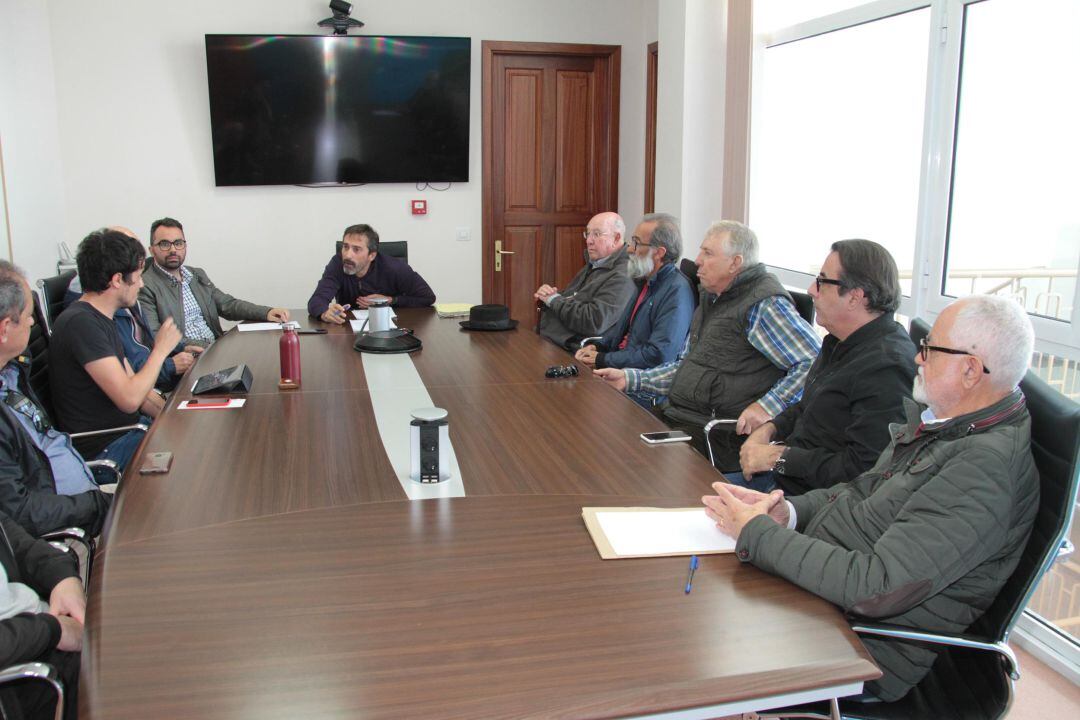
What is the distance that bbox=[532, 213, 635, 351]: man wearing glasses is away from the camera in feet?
14.1

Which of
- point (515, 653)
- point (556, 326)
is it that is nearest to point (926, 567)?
point (515, 653)

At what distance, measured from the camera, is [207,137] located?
595cm

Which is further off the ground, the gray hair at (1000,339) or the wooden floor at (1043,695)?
the gray hair at (1000,339)

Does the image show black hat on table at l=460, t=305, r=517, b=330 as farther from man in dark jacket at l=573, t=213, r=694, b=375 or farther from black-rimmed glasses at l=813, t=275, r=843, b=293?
black-rimmed glasses at l=813, t=275, r=843, b=293

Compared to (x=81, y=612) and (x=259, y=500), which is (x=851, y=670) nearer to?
(x=259, y=500)

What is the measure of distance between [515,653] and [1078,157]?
257 centimetres

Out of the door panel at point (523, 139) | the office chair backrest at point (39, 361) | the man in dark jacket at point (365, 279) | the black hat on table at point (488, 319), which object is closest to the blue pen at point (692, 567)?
the office chair backrest at point (39, 361)

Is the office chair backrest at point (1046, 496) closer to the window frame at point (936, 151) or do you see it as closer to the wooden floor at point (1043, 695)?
the wooden floor at point (1043, 695)

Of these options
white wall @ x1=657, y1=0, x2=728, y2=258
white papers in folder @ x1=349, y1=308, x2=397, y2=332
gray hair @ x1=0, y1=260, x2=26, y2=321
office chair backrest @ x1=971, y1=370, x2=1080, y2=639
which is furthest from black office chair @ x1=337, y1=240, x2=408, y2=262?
office chair backrest @ x1=971, y1=370, x2=1080, y2=639

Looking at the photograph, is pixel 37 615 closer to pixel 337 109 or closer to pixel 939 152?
pixel 939 152

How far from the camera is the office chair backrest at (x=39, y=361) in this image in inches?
121

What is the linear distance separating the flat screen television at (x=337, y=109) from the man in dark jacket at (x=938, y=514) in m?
4.90

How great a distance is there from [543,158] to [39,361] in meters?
4.12

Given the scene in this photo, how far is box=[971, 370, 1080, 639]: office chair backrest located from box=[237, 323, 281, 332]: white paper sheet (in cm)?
343
